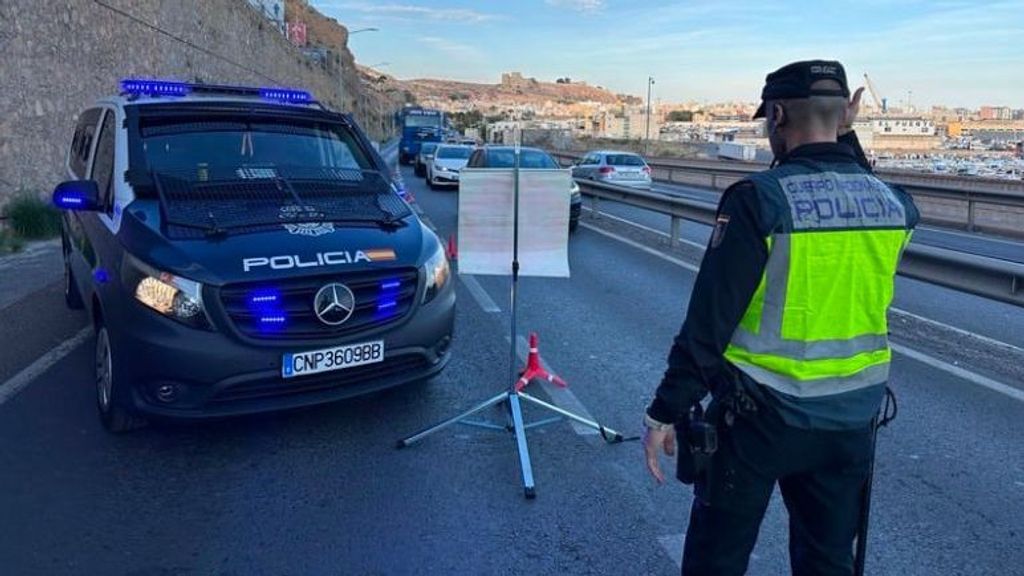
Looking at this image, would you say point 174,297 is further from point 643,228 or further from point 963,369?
point 643,228

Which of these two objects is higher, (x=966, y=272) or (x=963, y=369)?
(x=966, y=272)

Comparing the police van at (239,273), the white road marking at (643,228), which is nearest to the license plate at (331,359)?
the police van at (239,273)

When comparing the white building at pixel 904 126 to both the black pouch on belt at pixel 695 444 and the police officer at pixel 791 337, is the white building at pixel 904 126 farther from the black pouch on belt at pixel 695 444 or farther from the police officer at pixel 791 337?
the black pouch on belt at pixel 695 444

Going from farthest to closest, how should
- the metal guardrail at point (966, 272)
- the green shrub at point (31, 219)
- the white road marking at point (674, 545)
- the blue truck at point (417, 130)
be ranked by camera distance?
the blue truck at point (417, 130) < the green shrub at point (31, 219) < the metal guardrail at point (966, 272) < the white road marking at point (674, 545)

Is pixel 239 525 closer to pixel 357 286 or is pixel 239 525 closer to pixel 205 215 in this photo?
pixel 357 286

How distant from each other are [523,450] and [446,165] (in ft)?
77.7

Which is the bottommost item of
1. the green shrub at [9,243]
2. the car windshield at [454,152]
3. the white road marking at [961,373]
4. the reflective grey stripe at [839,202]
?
the white road marking at [961,373]

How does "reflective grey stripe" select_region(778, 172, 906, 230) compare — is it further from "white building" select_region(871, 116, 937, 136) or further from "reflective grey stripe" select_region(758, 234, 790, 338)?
"white building" select_region(871, 116, 937, 136)

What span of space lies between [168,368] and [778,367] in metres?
3.25

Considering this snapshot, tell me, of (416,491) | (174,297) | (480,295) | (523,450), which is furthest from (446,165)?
(416,491)

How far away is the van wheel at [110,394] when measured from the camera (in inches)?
181

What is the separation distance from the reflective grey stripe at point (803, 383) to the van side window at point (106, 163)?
14.9 ft

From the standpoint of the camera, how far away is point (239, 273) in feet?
14.6

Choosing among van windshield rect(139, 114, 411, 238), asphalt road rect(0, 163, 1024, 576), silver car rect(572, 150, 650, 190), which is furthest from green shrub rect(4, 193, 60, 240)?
silver car rect(572, 150, 650, 190)
